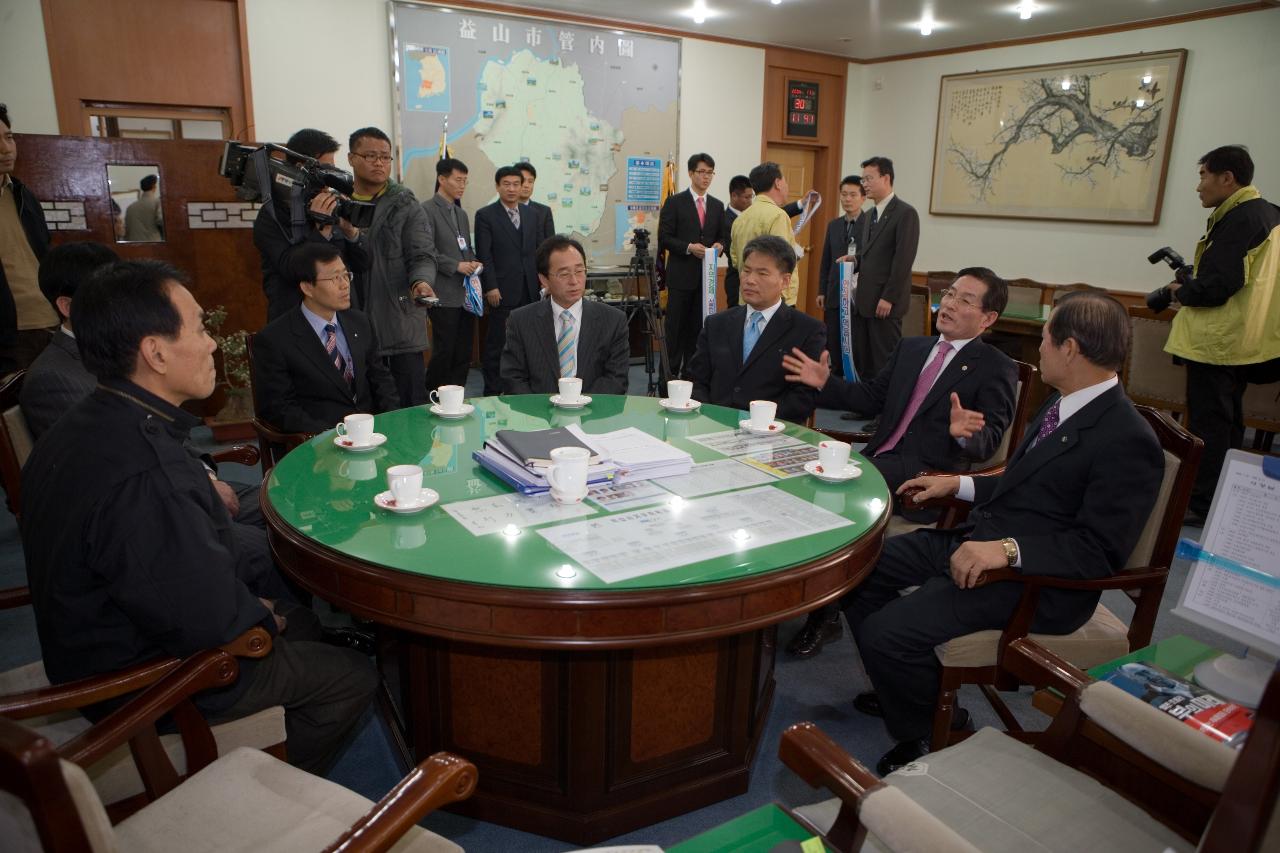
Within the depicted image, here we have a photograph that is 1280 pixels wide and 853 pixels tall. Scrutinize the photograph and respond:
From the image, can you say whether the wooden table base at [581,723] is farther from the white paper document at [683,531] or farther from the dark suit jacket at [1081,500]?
the dark suit jacket at [1081,500]

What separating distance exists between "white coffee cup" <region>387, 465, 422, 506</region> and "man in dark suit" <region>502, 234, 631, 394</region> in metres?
1.51

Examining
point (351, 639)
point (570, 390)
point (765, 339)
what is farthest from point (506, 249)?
point (351, 639)

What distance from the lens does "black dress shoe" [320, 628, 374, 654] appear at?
2492 mm

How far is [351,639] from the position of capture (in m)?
2.52

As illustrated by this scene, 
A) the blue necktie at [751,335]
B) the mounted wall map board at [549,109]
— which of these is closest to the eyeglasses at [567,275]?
the blue necktie at [751,335]

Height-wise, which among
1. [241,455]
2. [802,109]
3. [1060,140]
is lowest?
[241,455]

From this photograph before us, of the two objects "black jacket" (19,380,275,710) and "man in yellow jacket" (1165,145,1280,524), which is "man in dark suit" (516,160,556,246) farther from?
"black jacket" (19,380,275,710)

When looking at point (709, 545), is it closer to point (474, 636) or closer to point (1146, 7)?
point (474, 636)

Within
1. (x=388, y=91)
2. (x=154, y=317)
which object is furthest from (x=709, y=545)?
(x=388, y=91)

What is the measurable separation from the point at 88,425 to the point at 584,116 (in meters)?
5.95

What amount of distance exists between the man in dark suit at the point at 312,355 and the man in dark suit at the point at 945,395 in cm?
158

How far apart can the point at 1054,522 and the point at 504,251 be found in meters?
4.20

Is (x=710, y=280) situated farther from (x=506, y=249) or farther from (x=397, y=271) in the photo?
(x=397, y=271)

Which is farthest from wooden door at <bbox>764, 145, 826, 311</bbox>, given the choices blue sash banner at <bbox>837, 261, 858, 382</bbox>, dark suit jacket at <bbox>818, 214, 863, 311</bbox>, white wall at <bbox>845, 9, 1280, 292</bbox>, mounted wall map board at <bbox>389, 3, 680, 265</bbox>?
Answer: blue sash banner at <bbox>837, 261, 858, 382</bbox>
